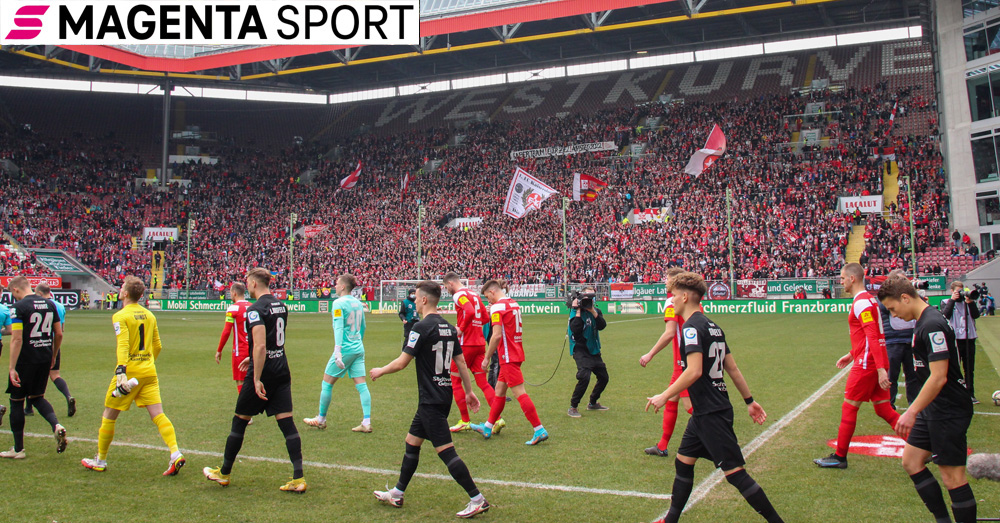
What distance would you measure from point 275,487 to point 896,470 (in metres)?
6.34

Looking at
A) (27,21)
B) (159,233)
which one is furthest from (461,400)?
(159,233)

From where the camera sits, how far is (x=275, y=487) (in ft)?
22.1

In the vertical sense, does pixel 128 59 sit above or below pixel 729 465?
above

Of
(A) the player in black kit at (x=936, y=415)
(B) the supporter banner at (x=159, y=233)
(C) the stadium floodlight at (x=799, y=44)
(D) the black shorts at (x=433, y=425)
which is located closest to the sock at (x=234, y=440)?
(D) the black shorts at (x=433, y=425)

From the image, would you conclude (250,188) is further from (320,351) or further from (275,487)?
(275,487)

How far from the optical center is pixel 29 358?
8062mm

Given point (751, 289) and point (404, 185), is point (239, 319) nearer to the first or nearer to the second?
point (751, 289)

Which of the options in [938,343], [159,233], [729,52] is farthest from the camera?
[729,52]

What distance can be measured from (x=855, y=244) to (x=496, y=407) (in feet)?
117

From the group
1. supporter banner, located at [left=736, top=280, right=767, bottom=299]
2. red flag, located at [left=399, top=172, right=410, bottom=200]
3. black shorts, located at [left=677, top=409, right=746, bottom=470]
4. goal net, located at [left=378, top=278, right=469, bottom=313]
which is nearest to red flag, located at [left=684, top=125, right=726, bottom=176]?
supporter banner, located at [left=736, top=280, right=767, bottom=299]

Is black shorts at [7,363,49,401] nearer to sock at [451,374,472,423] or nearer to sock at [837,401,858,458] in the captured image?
sock at [451,374,472,423]

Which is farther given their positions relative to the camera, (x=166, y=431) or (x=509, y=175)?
(x=509, y=175)

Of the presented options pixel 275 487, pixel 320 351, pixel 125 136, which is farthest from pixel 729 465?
pixel 125 136

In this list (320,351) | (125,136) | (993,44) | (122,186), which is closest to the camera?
(320,351)
